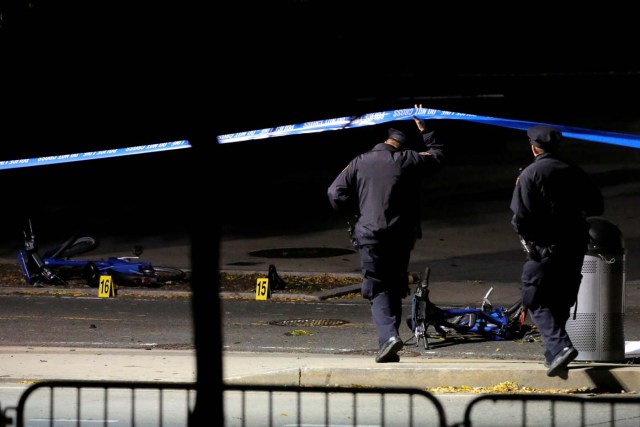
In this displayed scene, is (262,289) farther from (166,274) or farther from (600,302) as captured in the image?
(600,302)

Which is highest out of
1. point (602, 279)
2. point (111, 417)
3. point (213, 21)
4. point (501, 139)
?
point (501, 139)

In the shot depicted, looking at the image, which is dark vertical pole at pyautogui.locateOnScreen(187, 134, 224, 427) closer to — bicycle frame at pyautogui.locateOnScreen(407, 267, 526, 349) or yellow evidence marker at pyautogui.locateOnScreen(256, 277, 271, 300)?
bicycle frame at pyautogui.locateOnScreen(407, 267, 526, 349)

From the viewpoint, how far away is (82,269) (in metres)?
16.4

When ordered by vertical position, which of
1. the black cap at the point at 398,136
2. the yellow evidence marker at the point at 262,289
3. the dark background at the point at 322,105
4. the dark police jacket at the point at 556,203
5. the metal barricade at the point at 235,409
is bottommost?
the metal barricade at the point at 235,409

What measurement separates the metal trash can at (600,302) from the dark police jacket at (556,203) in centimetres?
68

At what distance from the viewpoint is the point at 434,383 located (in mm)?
9211

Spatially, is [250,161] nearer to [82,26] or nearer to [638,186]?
[638,186]

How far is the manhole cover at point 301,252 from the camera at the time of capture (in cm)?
1886

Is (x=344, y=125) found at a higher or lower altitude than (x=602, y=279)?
higher

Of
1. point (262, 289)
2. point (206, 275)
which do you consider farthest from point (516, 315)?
point (206, 275)

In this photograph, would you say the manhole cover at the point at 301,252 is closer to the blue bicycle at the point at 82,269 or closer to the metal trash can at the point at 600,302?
the blue bicycle at the point at 82,269

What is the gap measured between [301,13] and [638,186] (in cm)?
1751

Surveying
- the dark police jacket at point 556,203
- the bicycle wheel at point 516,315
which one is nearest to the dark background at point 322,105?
the dark police jacket at point 556,203

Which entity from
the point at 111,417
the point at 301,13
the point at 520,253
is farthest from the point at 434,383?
the point at 520,253
